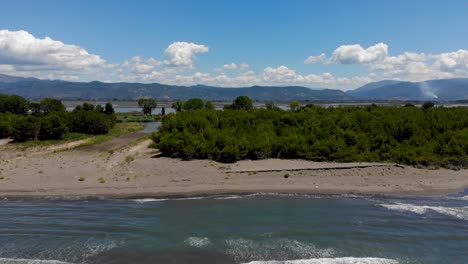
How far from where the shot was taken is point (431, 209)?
24.2 metres

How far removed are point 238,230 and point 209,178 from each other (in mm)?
11087

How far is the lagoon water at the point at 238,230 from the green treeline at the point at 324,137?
10150 mm

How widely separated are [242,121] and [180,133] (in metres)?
9.92

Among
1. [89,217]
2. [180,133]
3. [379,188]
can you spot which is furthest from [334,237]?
[180,133]

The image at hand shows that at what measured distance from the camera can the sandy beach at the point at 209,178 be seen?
92.9 feet

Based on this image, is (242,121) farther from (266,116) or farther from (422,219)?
(422,219)

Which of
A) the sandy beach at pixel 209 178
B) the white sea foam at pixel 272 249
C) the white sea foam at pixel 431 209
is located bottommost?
the white sea foam at pixel 272 249

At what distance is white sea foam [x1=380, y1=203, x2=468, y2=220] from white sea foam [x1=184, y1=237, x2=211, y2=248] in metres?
13.4

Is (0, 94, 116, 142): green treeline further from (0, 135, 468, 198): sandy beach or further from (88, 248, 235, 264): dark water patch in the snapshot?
(88, 248, 235, 264): dark water patch

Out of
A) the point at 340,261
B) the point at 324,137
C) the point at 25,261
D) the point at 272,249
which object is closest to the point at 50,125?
the point at 324,137

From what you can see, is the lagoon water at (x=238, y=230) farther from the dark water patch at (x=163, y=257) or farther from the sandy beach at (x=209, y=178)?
the sandy beach at (x=209, y=178)

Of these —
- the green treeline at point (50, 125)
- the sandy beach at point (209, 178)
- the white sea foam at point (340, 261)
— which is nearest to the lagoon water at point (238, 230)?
the white sea foam at point (340, 261)

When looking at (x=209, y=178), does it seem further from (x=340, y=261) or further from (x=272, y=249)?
(x=340, y=261)

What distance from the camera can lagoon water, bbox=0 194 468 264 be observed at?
17359 mm
